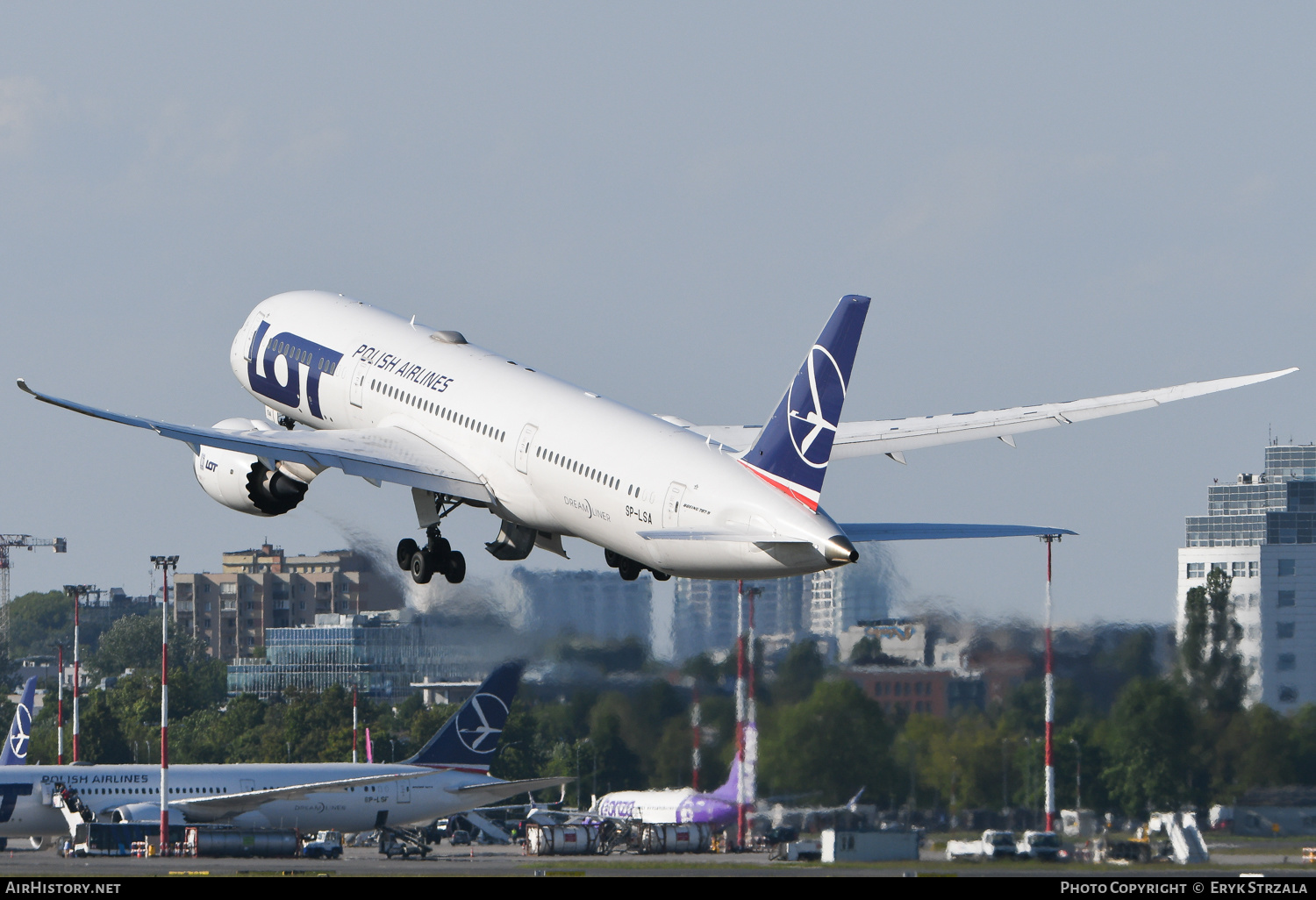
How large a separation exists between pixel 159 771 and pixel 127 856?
24.4ft

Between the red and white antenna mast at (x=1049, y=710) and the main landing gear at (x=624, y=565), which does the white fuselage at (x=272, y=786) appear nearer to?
the red and white antenna mast at (x=1049, y=710)

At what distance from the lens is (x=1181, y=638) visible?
66438mm

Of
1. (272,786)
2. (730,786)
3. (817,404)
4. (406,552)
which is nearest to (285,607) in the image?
(272,786)

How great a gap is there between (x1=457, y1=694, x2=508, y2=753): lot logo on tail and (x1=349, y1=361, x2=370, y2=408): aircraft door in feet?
85.8

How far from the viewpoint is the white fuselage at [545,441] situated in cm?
4094

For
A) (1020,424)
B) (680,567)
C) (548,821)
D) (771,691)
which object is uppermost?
(1020,424)

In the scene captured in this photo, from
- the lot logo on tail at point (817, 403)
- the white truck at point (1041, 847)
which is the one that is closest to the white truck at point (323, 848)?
the white truck at point (1041, 847)

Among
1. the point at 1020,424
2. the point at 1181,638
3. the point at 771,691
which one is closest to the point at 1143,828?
the point at 1181,638

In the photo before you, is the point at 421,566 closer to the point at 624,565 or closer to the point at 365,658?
the point at 624,565

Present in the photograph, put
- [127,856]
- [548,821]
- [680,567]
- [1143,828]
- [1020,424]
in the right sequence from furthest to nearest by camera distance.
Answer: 1. [548,821]
2. [127,856]
3. [1143,828]
4. [1020,424]
5. [680,567]

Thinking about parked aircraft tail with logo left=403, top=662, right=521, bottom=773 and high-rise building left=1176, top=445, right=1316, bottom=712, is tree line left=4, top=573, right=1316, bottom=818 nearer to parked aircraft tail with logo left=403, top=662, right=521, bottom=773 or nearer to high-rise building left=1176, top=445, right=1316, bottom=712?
high-rise building left=1176, top=445, right=1316, bottom=712

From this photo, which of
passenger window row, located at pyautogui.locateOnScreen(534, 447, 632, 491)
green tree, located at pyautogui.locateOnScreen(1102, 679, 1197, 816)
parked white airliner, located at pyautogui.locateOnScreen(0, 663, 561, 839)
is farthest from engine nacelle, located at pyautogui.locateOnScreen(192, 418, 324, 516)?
parked white airliner, located at pyautogui.locateOnScreen(0, 663, 561, 839)

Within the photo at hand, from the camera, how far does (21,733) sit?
101 m

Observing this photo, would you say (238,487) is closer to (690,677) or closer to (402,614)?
(690,677)
